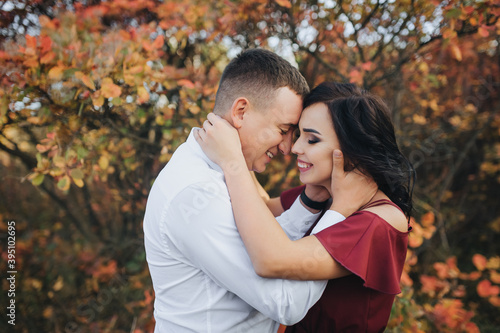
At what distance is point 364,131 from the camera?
1676 millimetres

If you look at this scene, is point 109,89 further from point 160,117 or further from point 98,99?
point 160,117

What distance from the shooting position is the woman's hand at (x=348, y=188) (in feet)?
5.20

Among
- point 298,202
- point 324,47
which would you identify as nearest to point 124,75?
point 298,202

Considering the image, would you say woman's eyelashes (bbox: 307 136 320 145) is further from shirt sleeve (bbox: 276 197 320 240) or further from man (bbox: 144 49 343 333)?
shirt sleeve (bbox: 276 197 320 240)

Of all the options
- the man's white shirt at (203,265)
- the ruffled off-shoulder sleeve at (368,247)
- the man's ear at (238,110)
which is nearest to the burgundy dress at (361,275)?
the ruffled off-shoulder sleeve at (368,247)

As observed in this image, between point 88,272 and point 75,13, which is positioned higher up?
point 75,13

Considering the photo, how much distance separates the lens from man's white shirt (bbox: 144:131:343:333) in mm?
1287

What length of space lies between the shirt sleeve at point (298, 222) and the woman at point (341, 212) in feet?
0.22

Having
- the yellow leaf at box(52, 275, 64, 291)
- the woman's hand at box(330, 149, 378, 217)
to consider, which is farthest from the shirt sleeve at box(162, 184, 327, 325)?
the yellow leaf at box(52, 275, 64, 291)

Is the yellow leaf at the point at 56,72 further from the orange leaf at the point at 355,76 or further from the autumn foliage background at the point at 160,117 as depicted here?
the orange leaf at the point at 355,76

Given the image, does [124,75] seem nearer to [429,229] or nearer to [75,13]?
[75,13]

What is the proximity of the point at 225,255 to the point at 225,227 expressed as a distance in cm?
10

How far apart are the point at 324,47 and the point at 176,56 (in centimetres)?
178

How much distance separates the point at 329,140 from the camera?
1.71 metres
